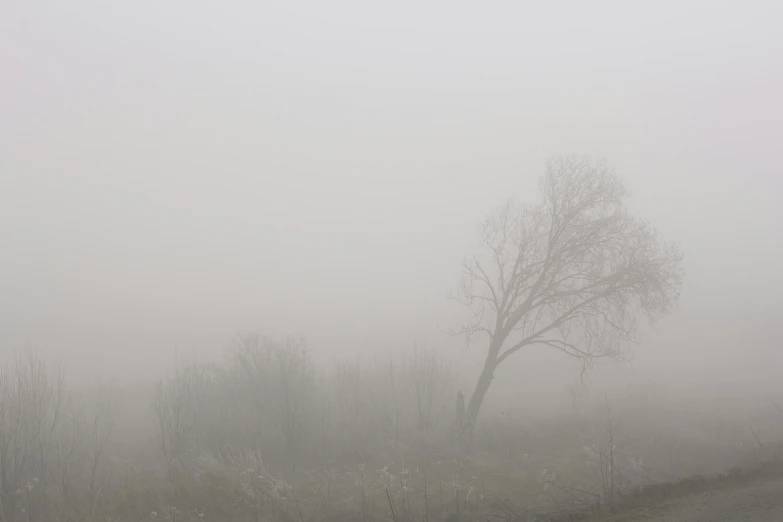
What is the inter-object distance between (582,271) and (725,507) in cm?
1326

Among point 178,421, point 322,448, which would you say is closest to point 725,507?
point 322,448

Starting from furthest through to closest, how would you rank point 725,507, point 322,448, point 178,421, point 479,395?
point 479,395, point 322,448, point 178,421, point 725,507

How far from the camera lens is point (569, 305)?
2258cm

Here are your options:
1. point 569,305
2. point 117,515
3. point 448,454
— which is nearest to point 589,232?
point 569,305

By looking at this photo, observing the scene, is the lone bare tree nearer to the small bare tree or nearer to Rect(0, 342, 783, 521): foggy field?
Rect(0, 342, 783, 521): foggy field

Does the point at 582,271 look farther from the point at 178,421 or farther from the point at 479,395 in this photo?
the point at 178,421

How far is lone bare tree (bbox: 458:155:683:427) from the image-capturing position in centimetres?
2144

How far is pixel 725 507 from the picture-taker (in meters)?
10.0

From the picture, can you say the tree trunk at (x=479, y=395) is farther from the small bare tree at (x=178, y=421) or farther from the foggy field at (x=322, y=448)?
the small bare tree at (x=178, y=421)

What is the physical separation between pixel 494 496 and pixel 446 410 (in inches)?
511

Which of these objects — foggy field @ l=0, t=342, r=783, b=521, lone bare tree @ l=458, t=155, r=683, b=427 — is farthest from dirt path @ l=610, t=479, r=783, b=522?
lone bare tree @ l=458, t=155, r=683, b=427

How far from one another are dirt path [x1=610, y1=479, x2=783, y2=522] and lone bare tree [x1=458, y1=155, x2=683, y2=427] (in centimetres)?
1013

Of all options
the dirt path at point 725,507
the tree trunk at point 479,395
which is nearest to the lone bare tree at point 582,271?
the tree trunk at point 479,395

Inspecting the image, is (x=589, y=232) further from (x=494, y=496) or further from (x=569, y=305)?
(x=494, y=496)
